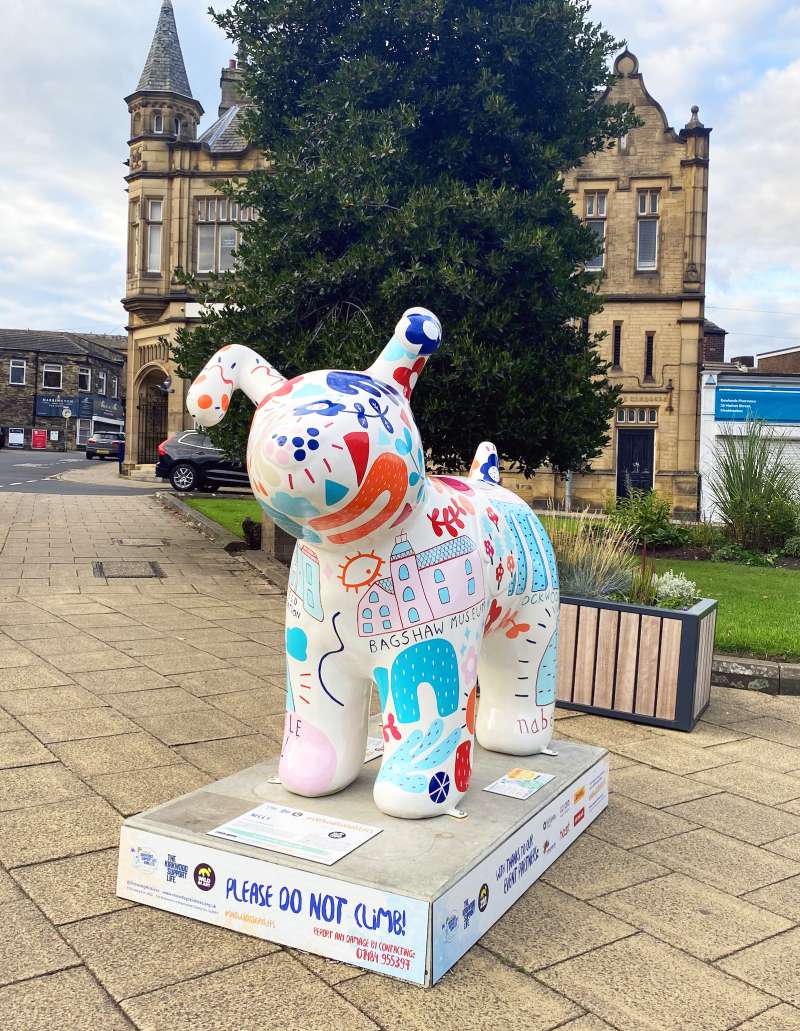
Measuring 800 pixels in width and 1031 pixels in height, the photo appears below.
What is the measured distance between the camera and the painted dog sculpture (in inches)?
102

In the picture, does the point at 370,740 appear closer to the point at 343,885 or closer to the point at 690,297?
the point at 343,885

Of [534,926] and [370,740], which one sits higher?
[370,740]

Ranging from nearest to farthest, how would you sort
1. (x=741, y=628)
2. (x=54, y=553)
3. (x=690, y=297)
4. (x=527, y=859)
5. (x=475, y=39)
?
(x=527, y=859) → (x=741, y=628) → (x=475, y=39) → (x=54, y=553) → (x=690, y=297)

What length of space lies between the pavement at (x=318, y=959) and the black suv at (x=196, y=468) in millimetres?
14840

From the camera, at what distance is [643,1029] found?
232 centimetres

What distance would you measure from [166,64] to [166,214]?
504 centimetres

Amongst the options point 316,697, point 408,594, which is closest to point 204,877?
point 316,697

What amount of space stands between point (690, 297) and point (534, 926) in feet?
82.9

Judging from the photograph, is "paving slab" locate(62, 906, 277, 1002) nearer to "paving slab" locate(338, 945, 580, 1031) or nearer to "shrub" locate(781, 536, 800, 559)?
"paving slab" locate(338, 945, 580, 1031)

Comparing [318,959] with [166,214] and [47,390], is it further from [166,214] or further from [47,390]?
[47,390]

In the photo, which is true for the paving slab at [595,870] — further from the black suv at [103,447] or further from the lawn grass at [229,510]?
the black suv at [103,447]

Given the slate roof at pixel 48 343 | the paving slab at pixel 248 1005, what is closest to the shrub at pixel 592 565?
the paving slab at pixel 248 1005

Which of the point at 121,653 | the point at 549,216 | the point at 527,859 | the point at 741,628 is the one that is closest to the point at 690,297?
the point at 549,216

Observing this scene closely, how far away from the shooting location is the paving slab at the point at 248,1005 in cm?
226
